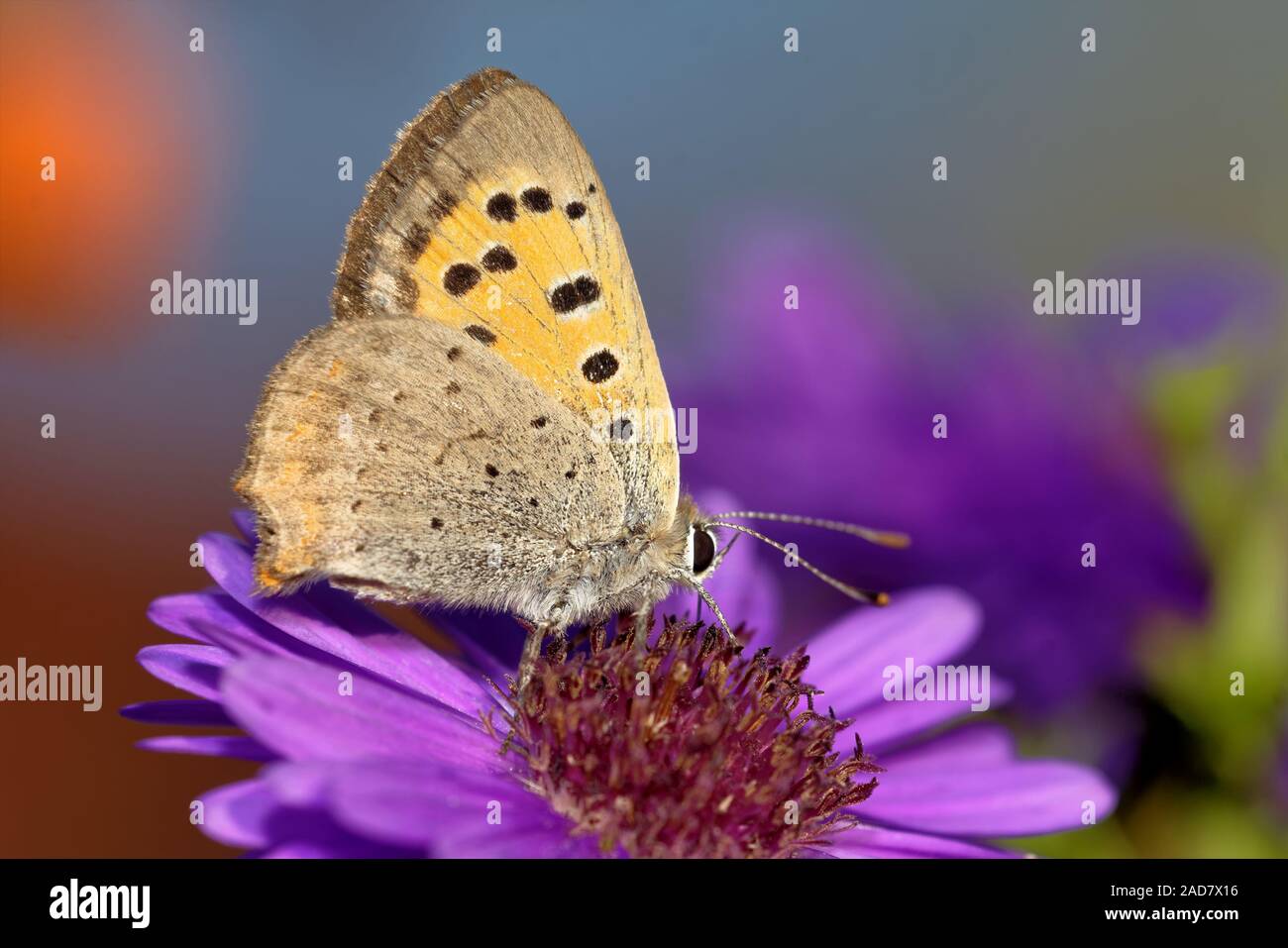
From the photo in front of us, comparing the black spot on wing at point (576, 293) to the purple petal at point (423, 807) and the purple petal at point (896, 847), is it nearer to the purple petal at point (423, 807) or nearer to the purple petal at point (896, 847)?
the purple petal at point (423, 807)

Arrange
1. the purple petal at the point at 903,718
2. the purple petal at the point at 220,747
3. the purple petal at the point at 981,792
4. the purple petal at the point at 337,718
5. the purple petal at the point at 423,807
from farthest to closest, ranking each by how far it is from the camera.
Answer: the purple petal at the point at 903,718 → the purple petal at the point at 981,792 → the purple petal at the point at 220,747 → the purple petal at the point at 337,718 → the purple petal at the point at 423,807

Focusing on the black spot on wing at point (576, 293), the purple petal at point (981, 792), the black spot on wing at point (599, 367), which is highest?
the black spot on wing at point (576, 293)

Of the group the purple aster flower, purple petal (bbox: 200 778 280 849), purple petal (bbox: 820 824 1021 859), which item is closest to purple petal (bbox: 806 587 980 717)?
the purple aster flower

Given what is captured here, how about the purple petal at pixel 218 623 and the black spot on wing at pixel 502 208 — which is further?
the black spot on wing at pixel 502 208

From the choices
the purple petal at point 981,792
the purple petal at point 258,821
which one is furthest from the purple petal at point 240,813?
the purple petal at point 981,792

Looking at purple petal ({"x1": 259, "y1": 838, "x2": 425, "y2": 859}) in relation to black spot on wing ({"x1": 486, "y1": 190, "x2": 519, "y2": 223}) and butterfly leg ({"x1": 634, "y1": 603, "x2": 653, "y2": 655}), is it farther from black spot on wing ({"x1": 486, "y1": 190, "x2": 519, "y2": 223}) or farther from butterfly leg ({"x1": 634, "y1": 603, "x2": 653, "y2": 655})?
black spot on wing ({"x1": 486, "y1": 190, "x2": 519, "y2": 223})

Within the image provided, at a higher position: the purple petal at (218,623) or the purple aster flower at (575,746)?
the purple petal at (218,623)

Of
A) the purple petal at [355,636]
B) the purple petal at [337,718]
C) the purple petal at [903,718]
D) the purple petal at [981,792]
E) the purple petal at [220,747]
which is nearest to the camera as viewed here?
the purple petal at [337,718]
